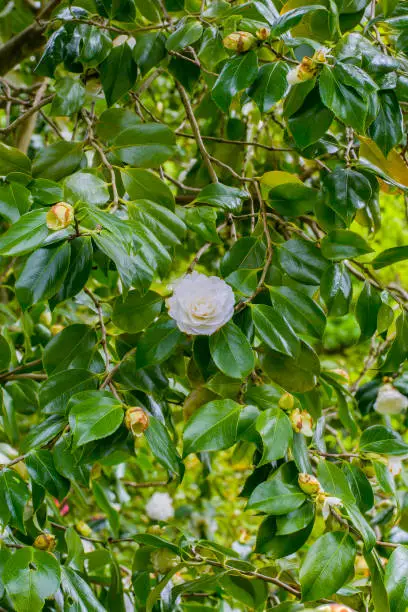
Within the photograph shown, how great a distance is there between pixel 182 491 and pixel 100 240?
2.28m

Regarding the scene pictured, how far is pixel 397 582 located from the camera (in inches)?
30.2

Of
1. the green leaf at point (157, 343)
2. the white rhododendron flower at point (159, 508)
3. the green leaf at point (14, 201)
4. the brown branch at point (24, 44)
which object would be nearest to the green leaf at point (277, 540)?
the green leaf at point (157, 343)

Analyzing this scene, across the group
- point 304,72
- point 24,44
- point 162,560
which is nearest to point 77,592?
point 162,560

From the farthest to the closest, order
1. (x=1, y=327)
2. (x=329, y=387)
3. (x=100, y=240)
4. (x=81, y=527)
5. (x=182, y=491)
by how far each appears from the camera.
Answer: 1. (x=182, y=491)
2. (x=81, y=527)
3. (x=1, y=327)
4. (x=329, y=387)
5. (x=100, y=240)

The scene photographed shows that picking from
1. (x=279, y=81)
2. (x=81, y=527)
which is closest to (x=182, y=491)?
(x=81, y=527)

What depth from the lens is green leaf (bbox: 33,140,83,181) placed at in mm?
951

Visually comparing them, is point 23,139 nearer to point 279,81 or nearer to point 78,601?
point 279,81

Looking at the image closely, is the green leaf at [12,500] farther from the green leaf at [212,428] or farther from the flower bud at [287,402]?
the flower bud at [287,402]

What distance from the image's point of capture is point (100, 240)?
665 millimetres

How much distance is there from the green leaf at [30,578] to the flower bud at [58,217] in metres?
0.35

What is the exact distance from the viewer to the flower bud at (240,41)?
83cm

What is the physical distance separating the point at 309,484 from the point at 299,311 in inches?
7.6

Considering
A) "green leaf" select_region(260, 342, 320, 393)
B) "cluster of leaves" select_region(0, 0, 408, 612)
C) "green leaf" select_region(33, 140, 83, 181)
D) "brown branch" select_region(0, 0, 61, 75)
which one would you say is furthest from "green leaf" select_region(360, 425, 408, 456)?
"brown branch" select_region(0, 0, 61, 75)

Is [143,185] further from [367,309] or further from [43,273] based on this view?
[367,309]
